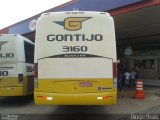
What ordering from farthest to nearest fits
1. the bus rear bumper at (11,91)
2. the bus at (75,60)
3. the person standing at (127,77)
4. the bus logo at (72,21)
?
the person standing at (127,77) → the bus rear bumper at (11,91) → the bus logo at (72,21) → the bus at (75,60)

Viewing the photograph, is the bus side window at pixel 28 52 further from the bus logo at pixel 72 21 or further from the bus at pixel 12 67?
the bus logo at pixel 72 21

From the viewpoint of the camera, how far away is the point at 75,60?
455 inches

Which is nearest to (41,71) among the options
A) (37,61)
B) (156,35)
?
(37,61)

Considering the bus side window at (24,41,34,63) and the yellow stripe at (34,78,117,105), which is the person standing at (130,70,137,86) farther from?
the yellow stripe at (34,78,117,105)

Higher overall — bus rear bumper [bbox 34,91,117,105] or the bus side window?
the bus side window

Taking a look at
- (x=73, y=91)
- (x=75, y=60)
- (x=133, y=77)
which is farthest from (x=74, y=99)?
(x=133, y=77)

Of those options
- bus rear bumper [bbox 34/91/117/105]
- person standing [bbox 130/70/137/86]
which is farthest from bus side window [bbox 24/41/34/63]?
person standing [bbox 130/70/137/86]

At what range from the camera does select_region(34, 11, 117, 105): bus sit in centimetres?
1145

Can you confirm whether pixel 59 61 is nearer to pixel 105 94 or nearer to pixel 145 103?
pixel 105 94

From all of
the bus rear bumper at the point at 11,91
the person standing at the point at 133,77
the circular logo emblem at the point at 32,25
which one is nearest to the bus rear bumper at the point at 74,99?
the bus rear bumper at the point at 11,91

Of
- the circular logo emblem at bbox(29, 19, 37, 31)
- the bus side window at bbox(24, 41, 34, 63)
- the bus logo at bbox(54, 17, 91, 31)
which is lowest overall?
the bus side window at bbox(24, 41, 34, 63)

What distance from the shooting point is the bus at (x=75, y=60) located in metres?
11.5

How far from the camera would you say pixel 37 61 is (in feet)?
38.4

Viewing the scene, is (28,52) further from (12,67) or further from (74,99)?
(74,99)
